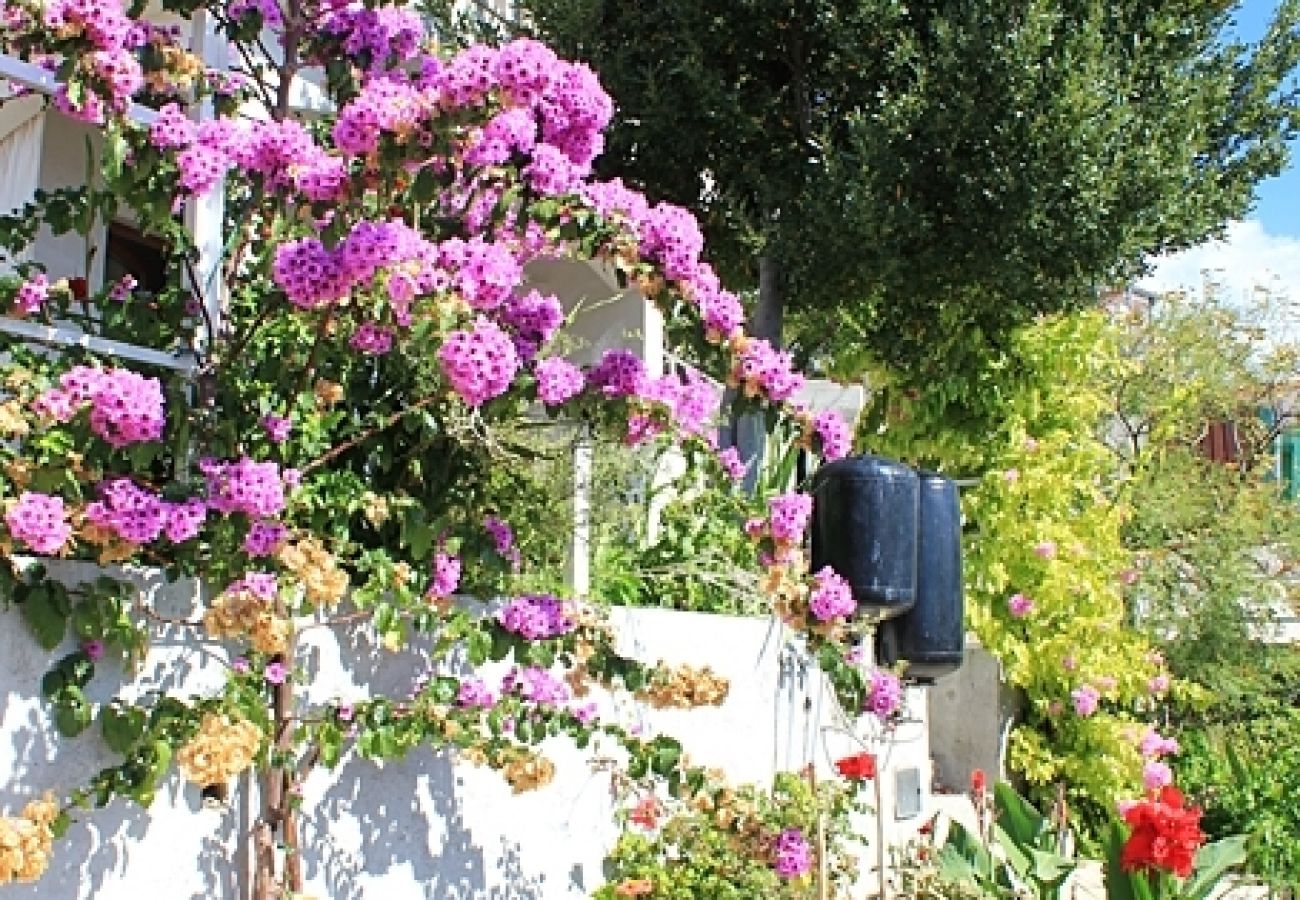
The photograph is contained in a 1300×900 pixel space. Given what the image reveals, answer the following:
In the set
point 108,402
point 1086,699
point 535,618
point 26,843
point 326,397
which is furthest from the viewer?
point 1086,699

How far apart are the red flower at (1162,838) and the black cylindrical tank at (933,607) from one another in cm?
223

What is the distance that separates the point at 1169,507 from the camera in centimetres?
1041

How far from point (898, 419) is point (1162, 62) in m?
2.67

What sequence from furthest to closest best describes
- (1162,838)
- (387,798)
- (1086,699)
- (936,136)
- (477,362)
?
(1086,699) < (936,136) < (1162,838) < (387,798) < (477,362)

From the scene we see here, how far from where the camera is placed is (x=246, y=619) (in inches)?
120

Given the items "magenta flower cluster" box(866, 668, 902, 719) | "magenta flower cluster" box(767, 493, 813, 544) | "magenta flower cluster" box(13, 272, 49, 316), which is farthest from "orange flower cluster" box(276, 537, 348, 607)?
"magenta flower cluster" box(866, 668, 902, 719)

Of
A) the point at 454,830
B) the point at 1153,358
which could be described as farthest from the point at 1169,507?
the point at 454,830

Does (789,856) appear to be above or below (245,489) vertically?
below

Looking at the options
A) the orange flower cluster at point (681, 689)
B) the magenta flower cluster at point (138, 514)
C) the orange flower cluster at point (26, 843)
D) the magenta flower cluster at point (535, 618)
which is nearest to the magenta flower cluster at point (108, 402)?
the magenta flower cluster at point (138, 514)

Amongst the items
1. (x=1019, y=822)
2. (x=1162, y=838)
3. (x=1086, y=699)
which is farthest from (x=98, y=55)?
(x=1086, y=699)

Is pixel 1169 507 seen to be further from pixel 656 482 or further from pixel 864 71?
pixel 656 482

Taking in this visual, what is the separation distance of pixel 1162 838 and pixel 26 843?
3.05m

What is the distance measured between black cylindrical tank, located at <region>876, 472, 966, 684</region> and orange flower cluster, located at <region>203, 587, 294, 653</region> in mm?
3881

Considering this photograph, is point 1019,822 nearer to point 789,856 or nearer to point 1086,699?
point 789,856
